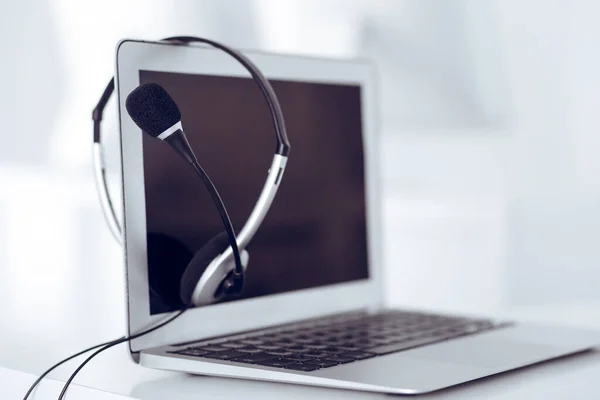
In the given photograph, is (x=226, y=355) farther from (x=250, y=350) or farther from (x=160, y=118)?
(x=160, y=118)

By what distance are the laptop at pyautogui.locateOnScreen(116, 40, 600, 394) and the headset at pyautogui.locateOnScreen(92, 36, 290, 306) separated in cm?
4

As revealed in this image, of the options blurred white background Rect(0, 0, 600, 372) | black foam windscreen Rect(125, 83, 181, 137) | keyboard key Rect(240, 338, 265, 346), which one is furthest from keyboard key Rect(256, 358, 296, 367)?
blurred white background Rect(0, 0, 600, 372)

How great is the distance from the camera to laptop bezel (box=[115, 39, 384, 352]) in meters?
0.82

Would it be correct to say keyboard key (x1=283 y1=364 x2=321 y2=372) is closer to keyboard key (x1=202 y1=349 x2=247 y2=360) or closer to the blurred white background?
keyboard key (x1=202 y1=349 x2=247 y2=360)

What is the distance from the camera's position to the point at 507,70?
1.67 metres

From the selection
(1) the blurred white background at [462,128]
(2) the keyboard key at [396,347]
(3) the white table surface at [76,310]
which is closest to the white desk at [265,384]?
(3) the white table surface at [76,310]

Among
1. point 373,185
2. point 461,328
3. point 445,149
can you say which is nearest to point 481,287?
point 445,149

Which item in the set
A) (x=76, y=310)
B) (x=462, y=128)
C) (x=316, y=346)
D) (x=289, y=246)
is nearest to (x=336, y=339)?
(x=316, y=346)

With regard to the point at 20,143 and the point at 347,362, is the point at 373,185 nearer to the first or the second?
the point at 347,362

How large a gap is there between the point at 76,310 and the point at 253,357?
0.56 meters

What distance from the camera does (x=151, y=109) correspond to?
0.77 metres

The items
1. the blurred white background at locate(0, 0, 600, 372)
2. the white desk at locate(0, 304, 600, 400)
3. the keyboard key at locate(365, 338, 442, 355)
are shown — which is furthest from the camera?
the blurred white background at locate(0, 0, 600, 372)

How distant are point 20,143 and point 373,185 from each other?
51cm

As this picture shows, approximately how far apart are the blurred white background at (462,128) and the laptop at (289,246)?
1.37 feet
